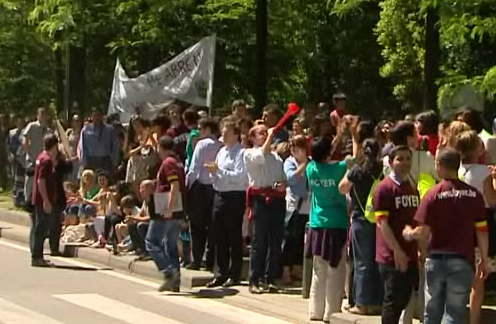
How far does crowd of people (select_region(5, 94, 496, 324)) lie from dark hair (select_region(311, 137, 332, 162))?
0.7 inches

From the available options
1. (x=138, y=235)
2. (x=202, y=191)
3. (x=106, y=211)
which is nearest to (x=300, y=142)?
(x=202, y=191)

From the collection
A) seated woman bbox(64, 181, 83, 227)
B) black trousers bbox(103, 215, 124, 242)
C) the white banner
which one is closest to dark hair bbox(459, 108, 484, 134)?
black trousers bbox(103, 215, 124, 242)

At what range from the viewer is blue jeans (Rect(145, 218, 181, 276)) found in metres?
14.5

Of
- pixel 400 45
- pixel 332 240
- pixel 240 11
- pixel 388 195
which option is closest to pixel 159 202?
pixel 332 240

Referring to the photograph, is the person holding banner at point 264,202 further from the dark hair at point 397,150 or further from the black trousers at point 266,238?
the dark hair at point 397,150

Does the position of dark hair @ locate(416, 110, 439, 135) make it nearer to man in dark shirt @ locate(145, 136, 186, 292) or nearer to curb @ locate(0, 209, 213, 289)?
man in dark shirt @ locate(145, 136, 186, 292)

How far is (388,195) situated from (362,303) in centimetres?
229

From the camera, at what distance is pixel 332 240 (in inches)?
483

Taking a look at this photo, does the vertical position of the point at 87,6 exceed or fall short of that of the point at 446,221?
it exceeds it

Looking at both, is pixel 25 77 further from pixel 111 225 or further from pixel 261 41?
pixel 111 225

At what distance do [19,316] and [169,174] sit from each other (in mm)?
2609

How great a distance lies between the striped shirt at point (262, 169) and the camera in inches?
543

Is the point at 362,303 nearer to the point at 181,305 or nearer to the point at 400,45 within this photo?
the point at 181,305

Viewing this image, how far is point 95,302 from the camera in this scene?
13703 millimetres
